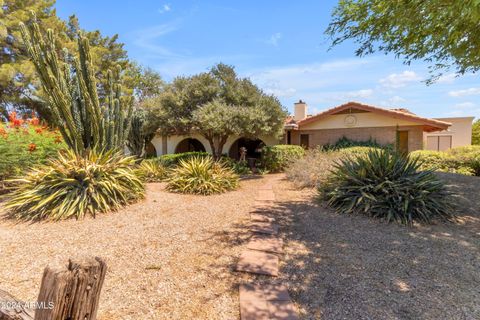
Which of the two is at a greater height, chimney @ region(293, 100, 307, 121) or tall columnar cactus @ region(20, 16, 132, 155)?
chimney @ region(293, 100, 307, 121)

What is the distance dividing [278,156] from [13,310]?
39.7 feet

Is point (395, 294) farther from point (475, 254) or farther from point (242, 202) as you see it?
point (242, 202)

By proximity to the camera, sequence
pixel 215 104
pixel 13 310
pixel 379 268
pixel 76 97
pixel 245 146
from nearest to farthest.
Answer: pixel 13 310, pixel 379 268, pixel 76 97, pixel 215 104, pixel 245 146

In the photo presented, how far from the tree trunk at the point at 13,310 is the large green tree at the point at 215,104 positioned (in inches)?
366

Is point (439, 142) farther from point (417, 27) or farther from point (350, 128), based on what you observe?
point (417, 27)

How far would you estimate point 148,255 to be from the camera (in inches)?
149

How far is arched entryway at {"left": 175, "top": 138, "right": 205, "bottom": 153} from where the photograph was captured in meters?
20.2

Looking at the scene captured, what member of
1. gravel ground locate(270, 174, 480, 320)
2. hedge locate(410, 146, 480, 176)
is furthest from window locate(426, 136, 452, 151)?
gravel ground locate(270, 174, 480, 320)

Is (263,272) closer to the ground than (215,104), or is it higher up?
closer to the ground

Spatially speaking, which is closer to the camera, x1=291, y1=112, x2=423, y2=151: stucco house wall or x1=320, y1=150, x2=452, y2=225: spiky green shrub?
x1=320, y1=150, x2=452, y2=225: spiky green shrub

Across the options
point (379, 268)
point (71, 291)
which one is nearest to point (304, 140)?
point (379, 268)

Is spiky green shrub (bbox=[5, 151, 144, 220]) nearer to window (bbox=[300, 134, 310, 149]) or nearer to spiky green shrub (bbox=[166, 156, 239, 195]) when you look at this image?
spiky green shrub (bbox=[166, 156, 239, 195])

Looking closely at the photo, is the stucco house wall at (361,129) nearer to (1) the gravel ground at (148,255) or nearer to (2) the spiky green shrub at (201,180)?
(2) the spiky green shrub at (201,180)

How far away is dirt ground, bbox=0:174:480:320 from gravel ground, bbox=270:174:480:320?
0.05 ft
